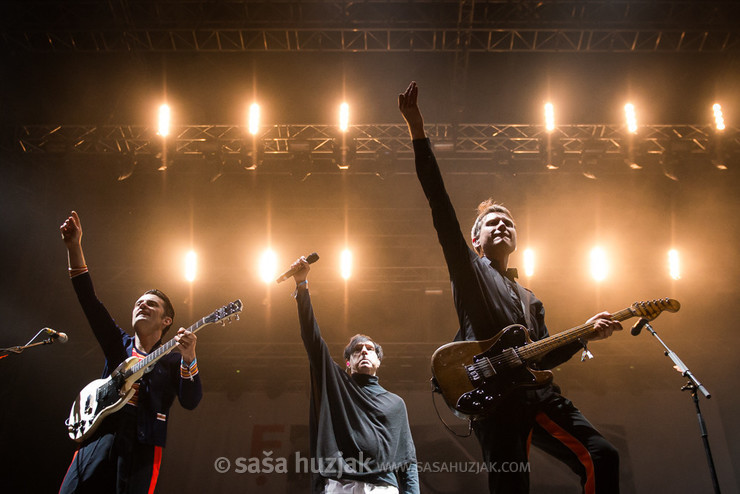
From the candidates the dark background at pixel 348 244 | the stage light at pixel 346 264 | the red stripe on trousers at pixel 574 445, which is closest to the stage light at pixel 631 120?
the dark background at pixel 348 244

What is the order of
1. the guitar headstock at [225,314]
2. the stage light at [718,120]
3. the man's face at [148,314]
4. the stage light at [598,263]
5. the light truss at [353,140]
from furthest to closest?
the stage light at [598,263]
the light truss at [353,140]
the stage light at [718,120]
the guitar headstock at [225,314]
the man's face at [148,314]

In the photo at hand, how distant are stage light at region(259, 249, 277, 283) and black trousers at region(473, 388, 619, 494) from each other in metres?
5.84

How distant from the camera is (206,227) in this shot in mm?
8234

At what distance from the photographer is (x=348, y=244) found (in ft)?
26.8

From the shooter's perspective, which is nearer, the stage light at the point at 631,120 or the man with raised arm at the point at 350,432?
the man with raised arm at the point at 350,432

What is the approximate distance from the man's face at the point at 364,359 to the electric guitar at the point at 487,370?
65.3 inches

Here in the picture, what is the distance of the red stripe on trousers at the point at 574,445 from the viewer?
1885 mm

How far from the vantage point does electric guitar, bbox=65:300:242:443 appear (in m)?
2.83

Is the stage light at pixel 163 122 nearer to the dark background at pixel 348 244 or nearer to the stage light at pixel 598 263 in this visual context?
the dark background at pixel 348 244

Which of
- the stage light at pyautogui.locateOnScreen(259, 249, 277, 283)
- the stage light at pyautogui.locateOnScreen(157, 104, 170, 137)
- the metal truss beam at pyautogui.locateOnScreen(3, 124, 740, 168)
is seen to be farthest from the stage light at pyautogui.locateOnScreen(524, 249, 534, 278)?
the stage light at pyautogui.locateOnScreen(157, 104, 170, 137)

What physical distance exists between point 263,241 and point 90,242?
294 cm

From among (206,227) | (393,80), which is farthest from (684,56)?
(206,227)

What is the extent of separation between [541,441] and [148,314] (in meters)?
2.69

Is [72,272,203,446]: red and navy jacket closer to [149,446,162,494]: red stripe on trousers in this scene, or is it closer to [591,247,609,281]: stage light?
[149,446,162,494]: red stripe on trousers
